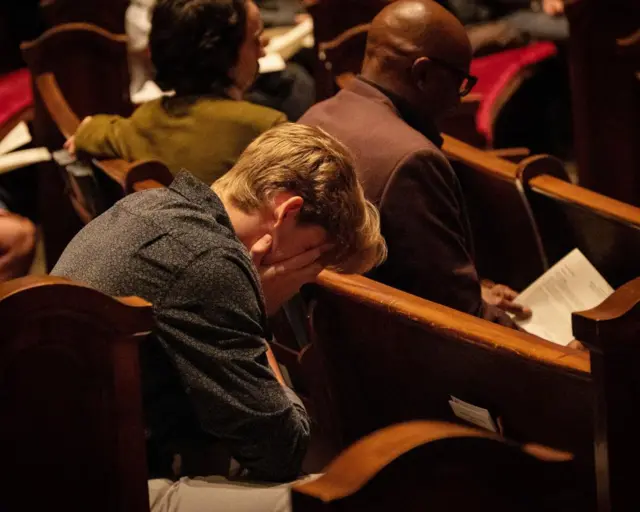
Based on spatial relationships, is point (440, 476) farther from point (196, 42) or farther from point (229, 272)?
point (196, 42)

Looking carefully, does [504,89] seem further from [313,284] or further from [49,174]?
[313,284]

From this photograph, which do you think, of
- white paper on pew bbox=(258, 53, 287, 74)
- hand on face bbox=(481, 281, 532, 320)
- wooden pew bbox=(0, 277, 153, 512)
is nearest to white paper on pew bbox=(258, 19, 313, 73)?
white paper on pew bbox=(258, 53, 287, 74)

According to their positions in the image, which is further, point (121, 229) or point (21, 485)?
point (121, 229)

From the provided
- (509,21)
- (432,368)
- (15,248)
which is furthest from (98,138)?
(509,21)

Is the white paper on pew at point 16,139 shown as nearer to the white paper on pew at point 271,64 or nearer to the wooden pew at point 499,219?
the white paper on pew at point 271,64

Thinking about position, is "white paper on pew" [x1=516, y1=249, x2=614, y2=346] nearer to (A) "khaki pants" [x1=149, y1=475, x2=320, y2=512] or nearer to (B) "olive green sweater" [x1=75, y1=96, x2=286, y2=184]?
(B) "olive green sweater" [x1=75, y1=96, x2=286, y2=184]

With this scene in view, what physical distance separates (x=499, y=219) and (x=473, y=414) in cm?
99

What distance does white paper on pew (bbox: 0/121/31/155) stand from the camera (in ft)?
12.0

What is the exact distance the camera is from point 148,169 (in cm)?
244

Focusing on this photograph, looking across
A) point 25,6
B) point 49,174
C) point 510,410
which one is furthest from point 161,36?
point 25,6

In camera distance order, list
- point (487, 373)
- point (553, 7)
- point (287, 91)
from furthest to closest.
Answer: point (553, 7)
point (287, 91)
point (487, 373)

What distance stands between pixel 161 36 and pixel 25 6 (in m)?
2.54

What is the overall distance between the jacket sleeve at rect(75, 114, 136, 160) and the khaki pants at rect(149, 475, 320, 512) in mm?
1306

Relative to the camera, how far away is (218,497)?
1.66m
